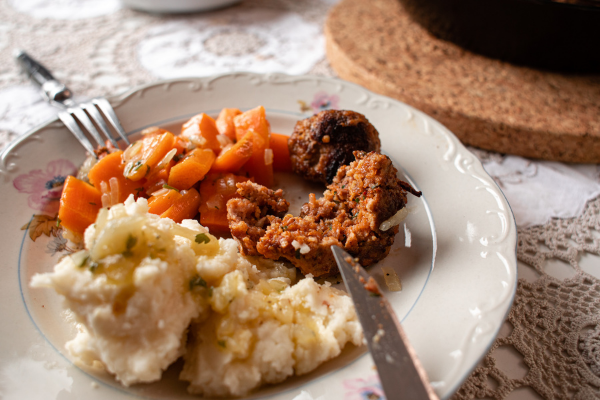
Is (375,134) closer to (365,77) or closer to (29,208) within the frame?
(365,77)

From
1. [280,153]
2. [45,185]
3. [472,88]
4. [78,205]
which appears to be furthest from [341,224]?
[472,88]

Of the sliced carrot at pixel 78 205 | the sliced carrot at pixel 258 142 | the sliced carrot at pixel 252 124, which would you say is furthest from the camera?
the sliced carrot at pixel 252 124

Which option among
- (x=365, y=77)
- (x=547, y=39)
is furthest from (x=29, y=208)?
(x=547, y=39)

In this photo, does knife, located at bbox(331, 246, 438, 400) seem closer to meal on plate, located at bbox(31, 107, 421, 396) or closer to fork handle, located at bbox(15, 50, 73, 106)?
meal on plate, located at bbox(31, 107, 421, 396)

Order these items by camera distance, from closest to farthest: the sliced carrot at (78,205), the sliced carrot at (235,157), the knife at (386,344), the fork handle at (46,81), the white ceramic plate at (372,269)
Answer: the knife at (386,344)
the white ceramic plate at (372,269)
the sliced carrot at (78,205)
the sliced carrot at (235,157)
the fork handle at (46,81)

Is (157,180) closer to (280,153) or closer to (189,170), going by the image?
(189,170)

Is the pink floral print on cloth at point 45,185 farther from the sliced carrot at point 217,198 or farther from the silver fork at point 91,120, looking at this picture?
the sliced carrot at point 217,198

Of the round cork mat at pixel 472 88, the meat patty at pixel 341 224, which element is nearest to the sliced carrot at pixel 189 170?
the meat patty at pixel 341 224
